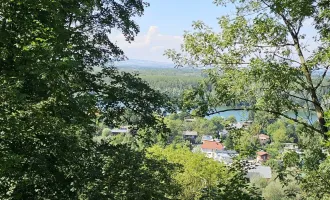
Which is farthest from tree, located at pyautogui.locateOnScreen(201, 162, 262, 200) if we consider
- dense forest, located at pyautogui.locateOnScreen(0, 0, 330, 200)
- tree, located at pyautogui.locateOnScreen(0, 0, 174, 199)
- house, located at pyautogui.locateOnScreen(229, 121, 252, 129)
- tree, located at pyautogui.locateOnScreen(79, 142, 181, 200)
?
tree, located at pyautogui.locateOnScreen(0, 0, 174, 199)

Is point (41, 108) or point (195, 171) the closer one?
point (41, 108)

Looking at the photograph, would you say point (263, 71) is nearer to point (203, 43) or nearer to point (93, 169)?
point (203, 43)

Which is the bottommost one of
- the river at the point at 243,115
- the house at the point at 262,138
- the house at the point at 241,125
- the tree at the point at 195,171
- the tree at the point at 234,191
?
the tree at the point at 195,171

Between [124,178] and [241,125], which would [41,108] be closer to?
[124,178]

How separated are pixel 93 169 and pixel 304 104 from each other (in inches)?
149

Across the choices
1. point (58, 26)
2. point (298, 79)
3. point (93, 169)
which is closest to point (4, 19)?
point (58, 26)

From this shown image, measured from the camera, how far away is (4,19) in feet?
14.8

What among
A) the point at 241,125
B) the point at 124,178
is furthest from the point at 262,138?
the point at 124,178

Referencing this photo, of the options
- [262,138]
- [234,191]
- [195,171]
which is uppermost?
[262,138]

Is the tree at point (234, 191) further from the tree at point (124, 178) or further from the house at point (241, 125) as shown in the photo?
the tree at point (124, 178)

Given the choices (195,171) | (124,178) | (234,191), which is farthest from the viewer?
(195,171)

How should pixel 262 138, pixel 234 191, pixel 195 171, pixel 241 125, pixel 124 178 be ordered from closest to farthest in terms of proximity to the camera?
pixel 234 191 < pixel 124 178 < pixel 241 125 < pixel 262 138 < pixel 195 171

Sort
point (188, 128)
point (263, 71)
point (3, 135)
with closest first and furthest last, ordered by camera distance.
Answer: point (3, 135), point (263, 71), point (188, 128)

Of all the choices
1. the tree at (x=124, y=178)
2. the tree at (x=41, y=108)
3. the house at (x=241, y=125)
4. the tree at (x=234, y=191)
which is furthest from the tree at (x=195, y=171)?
the tree at (x=234, y=191)
